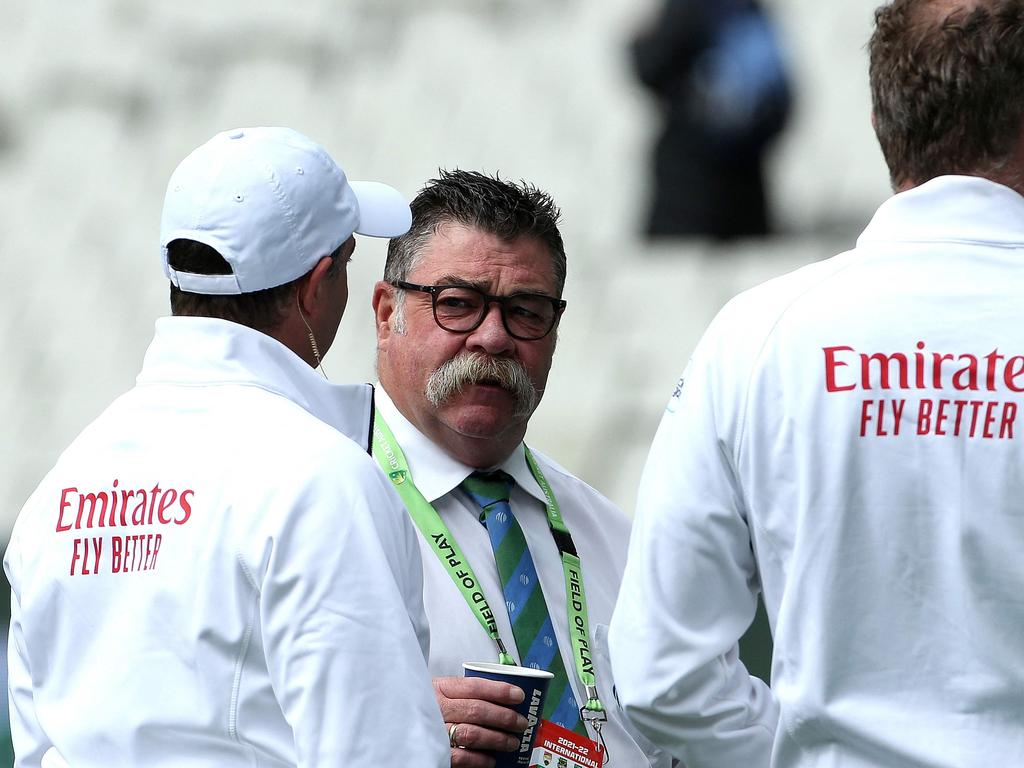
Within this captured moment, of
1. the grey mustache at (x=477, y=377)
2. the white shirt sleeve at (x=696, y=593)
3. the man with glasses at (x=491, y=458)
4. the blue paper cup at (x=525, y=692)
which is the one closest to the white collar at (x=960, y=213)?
the white shirt sleeve at (x=696, y=593)

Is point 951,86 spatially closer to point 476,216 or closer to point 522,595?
point 522,595

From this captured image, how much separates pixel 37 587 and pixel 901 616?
0.90 meters

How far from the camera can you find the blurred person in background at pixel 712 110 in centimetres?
398

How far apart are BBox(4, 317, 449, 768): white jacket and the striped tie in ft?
2.00

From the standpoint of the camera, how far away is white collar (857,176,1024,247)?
1454mm

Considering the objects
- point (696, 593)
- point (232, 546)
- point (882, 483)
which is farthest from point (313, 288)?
point (882, 483)

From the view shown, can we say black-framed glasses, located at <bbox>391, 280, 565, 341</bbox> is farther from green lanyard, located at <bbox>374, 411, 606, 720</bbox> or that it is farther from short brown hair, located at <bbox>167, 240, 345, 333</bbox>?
short brown hair, located at <bbox>167, 240, 345, 333</bbox>

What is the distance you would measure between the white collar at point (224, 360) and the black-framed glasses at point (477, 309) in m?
0.83

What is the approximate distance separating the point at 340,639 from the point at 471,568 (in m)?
0.80

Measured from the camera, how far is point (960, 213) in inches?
57.2

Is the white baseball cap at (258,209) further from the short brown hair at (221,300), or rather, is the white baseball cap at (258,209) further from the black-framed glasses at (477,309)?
the black-framed glasses at (477,309)

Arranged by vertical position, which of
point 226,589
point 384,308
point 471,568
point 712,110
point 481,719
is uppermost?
point 712,110

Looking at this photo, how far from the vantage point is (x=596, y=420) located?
4.06 metres

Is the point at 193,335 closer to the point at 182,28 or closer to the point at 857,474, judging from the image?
the point at 857,474
